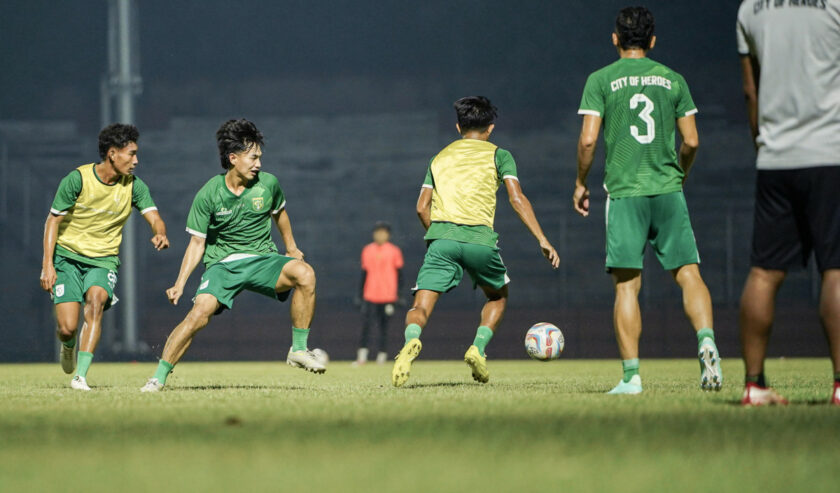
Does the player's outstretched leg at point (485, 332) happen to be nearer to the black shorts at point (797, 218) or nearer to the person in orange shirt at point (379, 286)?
the black shorts at point (797, 218)

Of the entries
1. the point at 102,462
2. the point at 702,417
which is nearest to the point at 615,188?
the point at 702,417

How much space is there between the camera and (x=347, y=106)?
90.0 ft

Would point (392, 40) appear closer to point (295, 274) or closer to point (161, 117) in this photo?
point (161, 117)

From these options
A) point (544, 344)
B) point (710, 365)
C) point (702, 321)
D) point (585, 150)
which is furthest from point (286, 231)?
point (710, 365)

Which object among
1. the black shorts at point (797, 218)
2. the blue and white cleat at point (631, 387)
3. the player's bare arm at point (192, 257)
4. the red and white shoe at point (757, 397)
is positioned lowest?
the blue and white cleat at point (631, 387)

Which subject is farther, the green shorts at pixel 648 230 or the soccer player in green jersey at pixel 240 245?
the soccer player in green jersey at pixel 240 245

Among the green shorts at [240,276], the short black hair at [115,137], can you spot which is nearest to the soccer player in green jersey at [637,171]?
the green shorts at [240,276]

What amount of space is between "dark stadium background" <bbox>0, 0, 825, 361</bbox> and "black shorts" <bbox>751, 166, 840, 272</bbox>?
A: 2035 centimetres

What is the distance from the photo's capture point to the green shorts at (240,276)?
23.1 ft

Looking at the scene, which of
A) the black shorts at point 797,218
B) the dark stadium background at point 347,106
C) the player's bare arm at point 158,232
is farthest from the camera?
the dark stadium background at point 347,106

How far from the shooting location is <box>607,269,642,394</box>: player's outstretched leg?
A: 5840mm

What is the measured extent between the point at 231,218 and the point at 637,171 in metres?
2.73

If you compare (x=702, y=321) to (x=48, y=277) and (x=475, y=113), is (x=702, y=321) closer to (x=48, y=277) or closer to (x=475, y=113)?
(x=475, y=113)

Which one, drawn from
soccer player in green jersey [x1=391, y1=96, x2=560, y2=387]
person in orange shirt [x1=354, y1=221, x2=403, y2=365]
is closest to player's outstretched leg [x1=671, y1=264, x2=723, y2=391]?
soccer player in green jersey [x1=391, y1=96, x2=560, y2=387]
